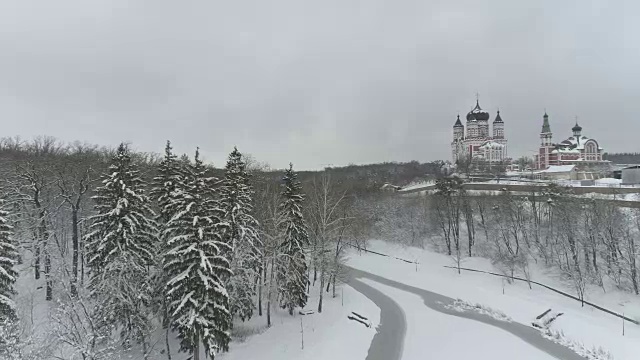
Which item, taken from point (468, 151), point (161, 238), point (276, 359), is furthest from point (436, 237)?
point (468, 151)

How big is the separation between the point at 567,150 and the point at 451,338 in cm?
9789

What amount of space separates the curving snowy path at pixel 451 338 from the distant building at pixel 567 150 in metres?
86.2

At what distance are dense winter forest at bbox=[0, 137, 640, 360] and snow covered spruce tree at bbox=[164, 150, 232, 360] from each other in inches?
2.8

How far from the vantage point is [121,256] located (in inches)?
812

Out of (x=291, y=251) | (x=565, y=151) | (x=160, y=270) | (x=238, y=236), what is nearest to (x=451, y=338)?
(x=291, y=251)

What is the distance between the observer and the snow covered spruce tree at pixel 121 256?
20547 millimetres

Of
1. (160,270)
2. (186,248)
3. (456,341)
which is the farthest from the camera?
(456,341)

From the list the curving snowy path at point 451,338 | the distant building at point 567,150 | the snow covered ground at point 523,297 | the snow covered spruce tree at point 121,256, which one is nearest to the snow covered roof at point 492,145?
the distant building at point 567,150

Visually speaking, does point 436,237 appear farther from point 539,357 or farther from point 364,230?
point 539,357

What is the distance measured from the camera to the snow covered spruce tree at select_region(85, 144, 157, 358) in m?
20.5

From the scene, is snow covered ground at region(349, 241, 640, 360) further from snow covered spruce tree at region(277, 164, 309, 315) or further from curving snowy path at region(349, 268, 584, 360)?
snow covered spruce tree at region(277, 164, 309, 315)

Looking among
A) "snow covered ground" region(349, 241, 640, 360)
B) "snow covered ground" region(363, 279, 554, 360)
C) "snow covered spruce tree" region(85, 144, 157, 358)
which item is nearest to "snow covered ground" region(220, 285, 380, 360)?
"snow covered ground" region(363, 279, 554, 360)

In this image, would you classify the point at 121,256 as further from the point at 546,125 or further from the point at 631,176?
the point at 546,125

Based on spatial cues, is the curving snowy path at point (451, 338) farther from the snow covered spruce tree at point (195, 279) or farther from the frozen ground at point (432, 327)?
the snow covered spruce tree at point (195, 279)
